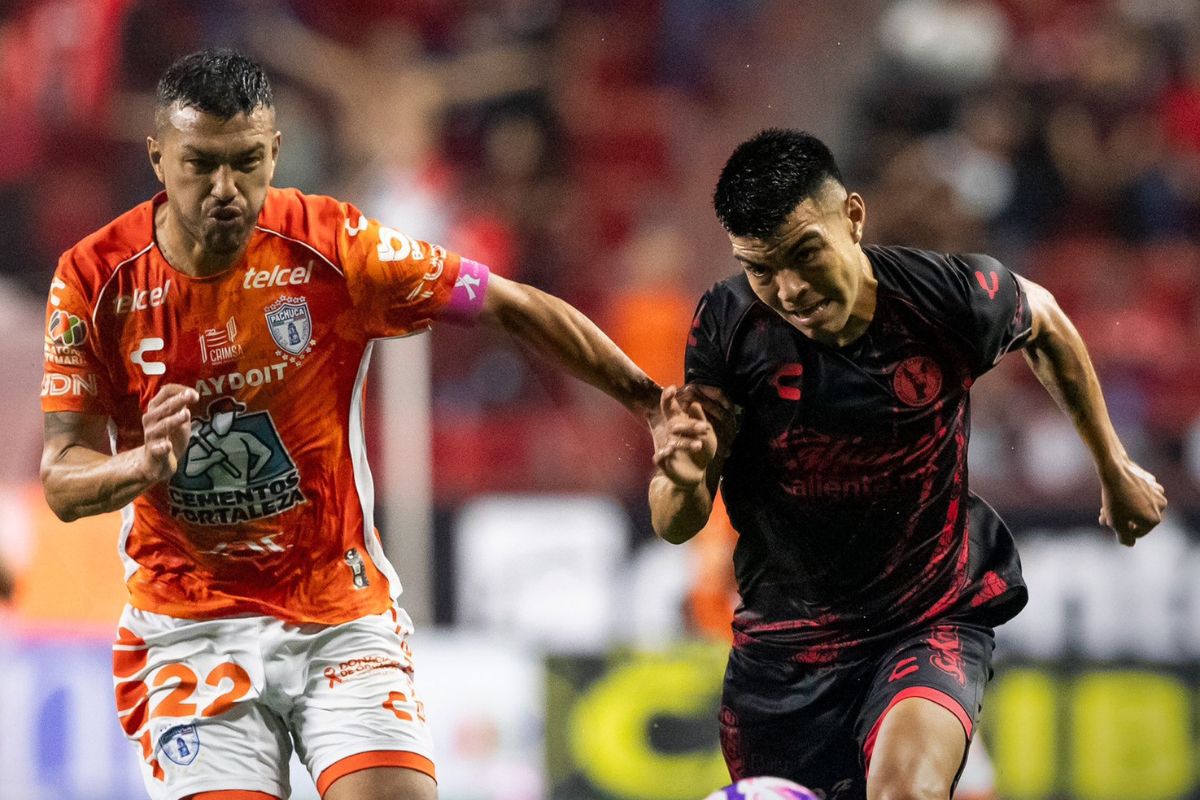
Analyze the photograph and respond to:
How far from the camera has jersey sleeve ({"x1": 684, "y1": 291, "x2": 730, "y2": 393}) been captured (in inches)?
167

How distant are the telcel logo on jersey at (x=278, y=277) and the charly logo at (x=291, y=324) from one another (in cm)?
4

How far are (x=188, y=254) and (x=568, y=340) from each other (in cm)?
93

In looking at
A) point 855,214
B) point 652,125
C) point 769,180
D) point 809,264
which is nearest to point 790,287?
point 809,264

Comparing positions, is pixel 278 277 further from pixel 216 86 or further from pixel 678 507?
pixel 678 507

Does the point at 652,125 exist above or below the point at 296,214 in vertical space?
above

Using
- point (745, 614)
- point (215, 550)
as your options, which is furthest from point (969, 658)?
point (215, 550)

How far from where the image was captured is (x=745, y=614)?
447 cm

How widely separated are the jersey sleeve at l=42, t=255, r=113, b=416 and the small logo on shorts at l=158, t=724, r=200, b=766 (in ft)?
2.57

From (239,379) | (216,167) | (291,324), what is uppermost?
(216,167)

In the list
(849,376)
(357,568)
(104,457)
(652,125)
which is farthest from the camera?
(652,125)

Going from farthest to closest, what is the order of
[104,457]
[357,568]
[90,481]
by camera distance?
1. [357,568]
2. [104,457]
3. [90,481]

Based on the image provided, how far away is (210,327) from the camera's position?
4102 millimetres

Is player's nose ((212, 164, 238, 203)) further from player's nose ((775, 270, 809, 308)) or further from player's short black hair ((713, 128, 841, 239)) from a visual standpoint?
player's nose ((775, 270, 809, 308))

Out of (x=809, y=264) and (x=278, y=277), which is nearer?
(x=809, y=264)
